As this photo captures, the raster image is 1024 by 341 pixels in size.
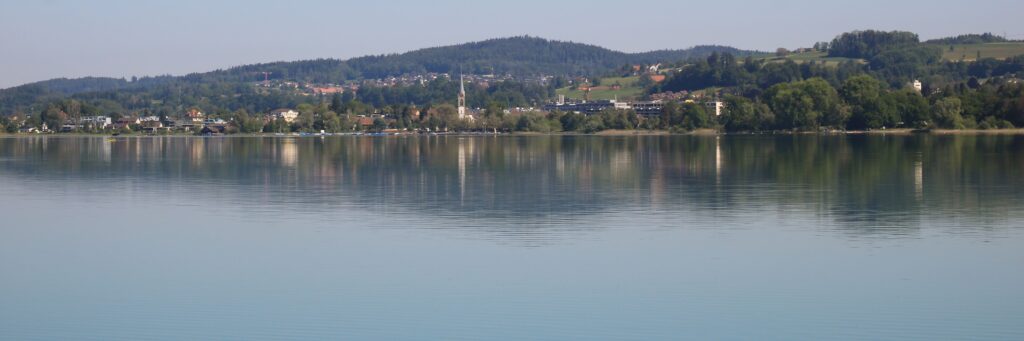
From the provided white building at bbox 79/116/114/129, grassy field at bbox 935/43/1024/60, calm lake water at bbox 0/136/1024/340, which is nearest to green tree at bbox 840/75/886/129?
grassy field at bbox 935/43/1024/60

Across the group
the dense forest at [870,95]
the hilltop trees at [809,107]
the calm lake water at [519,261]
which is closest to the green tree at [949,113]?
the dense forest at [870,95]

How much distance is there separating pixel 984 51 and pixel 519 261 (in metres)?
173

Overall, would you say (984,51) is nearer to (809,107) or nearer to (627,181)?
(809,107)

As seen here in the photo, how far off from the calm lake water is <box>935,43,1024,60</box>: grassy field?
149m

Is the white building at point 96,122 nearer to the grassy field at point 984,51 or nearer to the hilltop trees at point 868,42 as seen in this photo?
the hilltop trees at point 868,42

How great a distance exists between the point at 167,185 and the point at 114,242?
1406cm

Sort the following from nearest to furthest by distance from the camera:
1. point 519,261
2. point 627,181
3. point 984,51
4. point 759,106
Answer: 1. point 519,261
2. point 627,181
3. point 759,106
4. point 984,51

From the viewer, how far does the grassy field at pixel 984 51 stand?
167 m

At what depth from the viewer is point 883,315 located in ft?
41.9

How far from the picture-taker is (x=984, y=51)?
174 metres

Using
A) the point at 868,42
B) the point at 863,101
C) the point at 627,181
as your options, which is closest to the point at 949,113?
the point at 863,101

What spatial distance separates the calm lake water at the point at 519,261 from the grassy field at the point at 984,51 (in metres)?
149

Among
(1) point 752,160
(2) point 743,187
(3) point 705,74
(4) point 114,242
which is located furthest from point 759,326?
(3) point 705,74

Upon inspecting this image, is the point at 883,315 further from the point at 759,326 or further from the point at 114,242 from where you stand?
the point at 114,242
